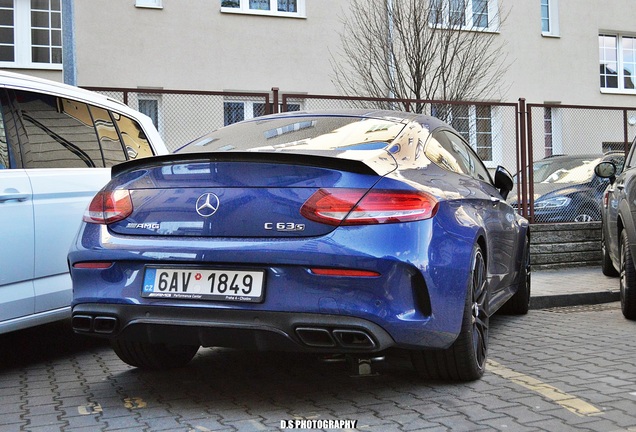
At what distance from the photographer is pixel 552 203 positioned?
1226 centimetres

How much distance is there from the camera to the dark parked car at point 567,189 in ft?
39.6

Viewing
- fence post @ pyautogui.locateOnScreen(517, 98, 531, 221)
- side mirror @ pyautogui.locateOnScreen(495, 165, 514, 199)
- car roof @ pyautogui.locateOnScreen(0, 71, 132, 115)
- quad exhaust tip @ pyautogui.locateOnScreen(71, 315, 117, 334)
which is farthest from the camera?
fence post @ pyautogui.locateOnScreen(517, 98, 531, 221)

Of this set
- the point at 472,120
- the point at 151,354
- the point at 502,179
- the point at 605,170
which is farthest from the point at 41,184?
the point at 472,120

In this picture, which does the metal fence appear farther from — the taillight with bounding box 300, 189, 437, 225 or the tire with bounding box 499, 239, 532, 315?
the taillight with bounding box 300, 189, 437, 225

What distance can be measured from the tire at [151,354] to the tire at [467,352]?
4.75 feet

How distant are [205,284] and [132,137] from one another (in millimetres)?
2606

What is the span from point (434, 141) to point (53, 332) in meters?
3.68

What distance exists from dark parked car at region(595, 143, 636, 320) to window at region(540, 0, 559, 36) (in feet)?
50.7

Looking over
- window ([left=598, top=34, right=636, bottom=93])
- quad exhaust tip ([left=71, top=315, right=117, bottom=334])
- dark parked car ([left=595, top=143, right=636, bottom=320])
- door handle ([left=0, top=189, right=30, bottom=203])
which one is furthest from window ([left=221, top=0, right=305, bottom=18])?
quad exhaust tip ([left=71, top=315, right=117, bottom=334])

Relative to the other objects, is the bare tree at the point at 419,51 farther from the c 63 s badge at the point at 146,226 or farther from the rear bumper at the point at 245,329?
the rear bumper at the point at 245,329

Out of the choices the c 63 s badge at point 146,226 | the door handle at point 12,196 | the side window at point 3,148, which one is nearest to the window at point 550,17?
the side window at point 3,148

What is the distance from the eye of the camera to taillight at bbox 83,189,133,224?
4.21 m

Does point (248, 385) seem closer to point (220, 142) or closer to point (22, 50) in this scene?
point (220, 142)

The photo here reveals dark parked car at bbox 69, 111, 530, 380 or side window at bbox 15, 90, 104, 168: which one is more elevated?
side window at bbox 15, 90, 104, 168
